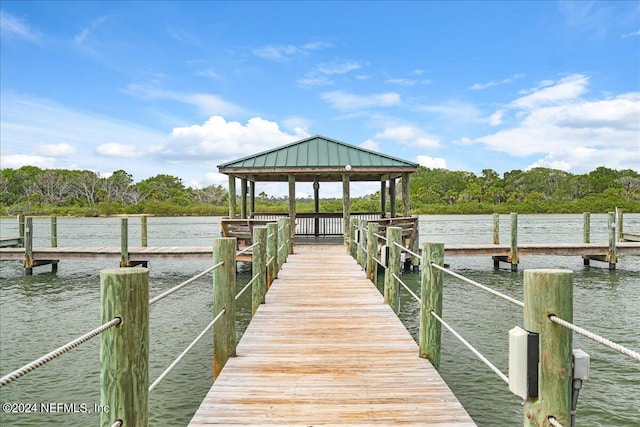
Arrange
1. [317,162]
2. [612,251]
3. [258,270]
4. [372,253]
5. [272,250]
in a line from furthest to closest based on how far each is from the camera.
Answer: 1. [612,251]
2. [317,162]
3. [372,253]
4. [272,250]
5. [258,270]

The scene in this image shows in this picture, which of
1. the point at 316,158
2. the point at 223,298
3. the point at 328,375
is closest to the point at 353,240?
the point at 316,158

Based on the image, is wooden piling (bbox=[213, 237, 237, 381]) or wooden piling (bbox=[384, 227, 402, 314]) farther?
wooden piling (bbox=[384, 227, 402, 314])

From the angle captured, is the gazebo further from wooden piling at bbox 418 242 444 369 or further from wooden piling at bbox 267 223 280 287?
wooden piling at bbox 418 242 444 369

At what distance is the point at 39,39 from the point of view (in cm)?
2541

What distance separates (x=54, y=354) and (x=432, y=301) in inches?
125

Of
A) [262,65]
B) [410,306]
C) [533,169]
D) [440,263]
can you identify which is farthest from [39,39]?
[533,169]

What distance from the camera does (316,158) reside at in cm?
1394

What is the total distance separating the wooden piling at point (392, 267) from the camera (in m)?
6.33

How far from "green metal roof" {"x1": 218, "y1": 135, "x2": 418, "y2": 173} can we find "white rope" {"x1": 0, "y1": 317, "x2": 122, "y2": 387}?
37.2 feet

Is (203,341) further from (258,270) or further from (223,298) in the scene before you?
(223,298)

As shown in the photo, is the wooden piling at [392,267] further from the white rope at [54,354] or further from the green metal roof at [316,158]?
the green metal roof at [316,158]

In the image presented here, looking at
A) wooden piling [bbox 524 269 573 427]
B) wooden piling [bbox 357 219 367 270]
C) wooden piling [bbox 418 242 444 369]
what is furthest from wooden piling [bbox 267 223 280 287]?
wooden piling [bbox 524 269 573 427]

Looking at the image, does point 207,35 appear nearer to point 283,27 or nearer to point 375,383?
point 283,27

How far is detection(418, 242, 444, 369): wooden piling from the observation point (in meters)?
4.09
